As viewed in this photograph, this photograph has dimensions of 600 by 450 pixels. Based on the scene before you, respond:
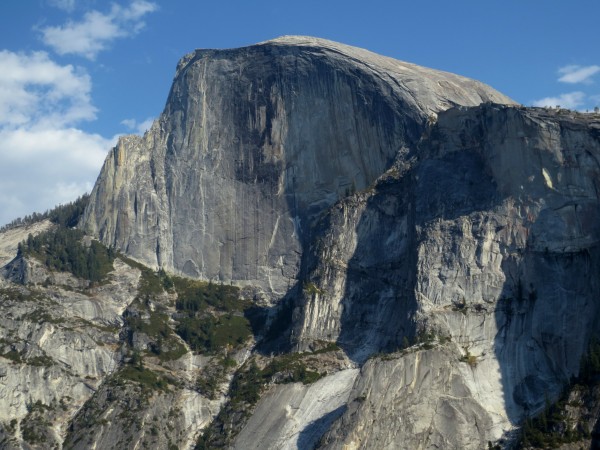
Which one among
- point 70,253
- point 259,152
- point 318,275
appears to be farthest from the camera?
point 259,152

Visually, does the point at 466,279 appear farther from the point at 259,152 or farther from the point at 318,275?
the point at 259,152

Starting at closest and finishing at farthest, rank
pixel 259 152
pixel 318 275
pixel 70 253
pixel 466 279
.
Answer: pixel 466 279 → pixel 318 275 → pixel 70 253 → pixel 259 152

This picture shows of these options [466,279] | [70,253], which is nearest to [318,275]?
[466,279]

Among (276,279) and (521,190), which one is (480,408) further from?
(276,279)

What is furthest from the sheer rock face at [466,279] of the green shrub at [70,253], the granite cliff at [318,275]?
the green shrub at [70,253]

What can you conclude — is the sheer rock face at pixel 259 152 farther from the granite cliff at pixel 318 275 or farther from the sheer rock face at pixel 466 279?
the sheer rock face at pixel 466 279
